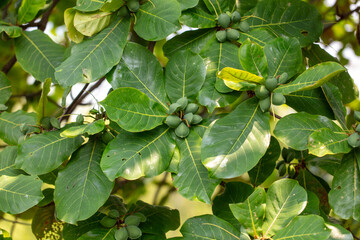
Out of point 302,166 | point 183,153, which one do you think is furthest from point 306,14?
point 183,153

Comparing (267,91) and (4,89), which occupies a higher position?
(267,91)

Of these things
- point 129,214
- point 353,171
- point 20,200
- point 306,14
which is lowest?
point 129,214

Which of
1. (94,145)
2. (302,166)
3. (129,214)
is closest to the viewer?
(94,145)

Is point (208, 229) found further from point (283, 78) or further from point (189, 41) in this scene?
point (189, 41)

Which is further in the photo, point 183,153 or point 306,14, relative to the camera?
point 306,14

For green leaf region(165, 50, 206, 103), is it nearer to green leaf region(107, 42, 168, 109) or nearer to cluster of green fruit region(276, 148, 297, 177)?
green leaf region(107, 42, 168, 109)

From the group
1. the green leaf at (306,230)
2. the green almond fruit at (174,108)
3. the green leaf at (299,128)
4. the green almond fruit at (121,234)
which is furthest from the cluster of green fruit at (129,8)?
the green leaf at (306,230)

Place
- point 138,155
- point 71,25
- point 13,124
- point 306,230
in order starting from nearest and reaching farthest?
point 306,230 < point 138,155 < point 71,25 < point 13,124

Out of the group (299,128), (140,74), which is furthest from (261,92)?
(140,74)

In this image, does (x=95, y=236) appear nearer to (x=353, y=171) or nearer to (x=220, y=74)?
(x=220, y=74)

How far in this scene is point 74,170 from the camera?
1201mm

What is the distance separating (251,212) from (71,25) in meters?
0.78

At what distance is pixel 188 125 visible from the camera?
1.14 m

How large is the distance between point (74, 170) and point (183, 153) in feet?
1.07
